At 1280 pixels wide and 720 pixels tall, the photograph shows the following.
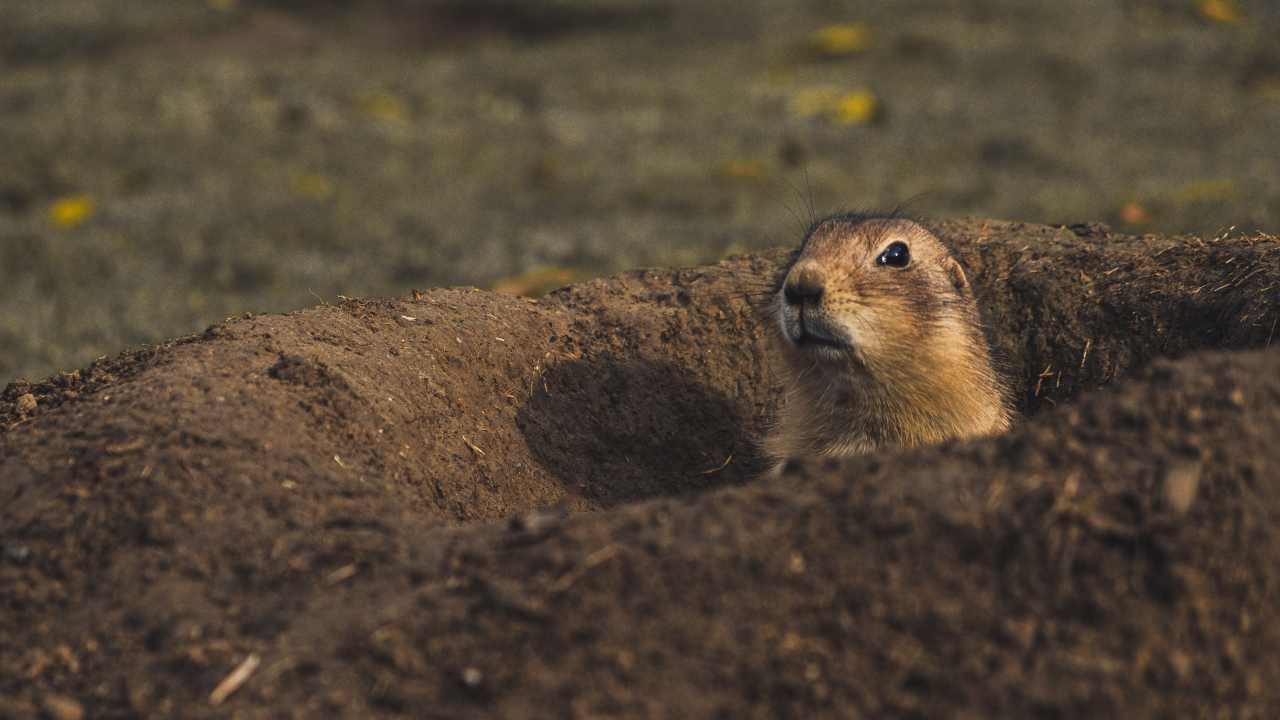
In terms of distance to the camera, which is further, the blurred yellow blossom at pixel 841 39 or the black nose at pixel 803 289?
the blurred yellow blossom at pixel 841 39

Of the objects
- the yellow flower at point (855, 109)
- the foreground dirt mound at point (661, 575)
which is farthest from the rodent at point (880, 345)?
the yellow flower at point (855, 109)

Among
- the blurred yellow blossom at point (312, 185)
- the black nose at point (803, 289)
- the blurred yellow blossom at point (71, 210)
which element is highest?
the black nose at point (803, 289)

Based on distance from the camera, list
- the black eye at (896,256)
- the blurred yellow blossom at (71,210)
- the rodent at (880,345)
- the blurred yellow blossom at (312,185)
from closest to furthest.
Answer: the rodent at (880,345), the black eye at (896,256), the blurred yellow blossom at (71,210), the blurred yellow blossom at (312,185)

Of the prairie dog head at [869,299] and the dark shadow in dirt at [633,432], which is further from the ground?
the prairie dog head at [869,299]

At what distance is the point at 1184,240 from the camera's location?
195 inches

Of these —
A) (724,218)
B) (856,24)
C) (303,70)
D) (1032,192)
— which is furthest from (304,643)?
(856,24)

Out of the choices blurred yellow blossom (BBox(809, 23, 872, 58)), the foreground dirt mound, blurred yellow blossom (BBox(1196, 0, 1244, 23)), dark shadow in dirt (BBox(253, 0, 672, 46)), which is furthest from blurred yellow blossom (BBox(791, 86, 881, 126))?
the foreground dirt mound

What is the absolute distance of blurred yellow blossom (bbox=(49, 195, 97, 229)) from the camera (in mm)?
9602

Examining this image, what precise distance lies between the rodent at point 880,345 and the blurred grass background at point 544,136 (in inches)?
112

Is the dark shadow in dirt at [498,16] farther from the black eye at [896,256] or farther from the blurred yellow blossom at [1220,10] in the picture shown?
the black eye at [896,256]

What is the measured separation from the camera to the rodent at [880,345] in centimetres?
407

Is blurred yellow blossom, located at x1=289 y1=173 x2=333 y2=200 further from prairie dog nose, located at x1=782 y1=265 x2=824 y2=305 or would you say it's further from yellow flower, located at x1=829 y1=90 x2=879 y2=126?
prairie dog nose, located at x1=782 y1=265 x2=824 y2=305

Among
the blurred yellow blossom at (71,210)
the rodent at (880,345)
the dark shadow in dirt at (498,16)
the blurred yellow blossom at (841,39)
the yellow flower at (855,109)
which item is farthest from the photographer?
the dark shadow in dirt at (498,16)

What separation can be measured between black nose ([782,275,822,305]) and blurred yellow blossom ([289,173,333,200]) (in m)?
6.97
